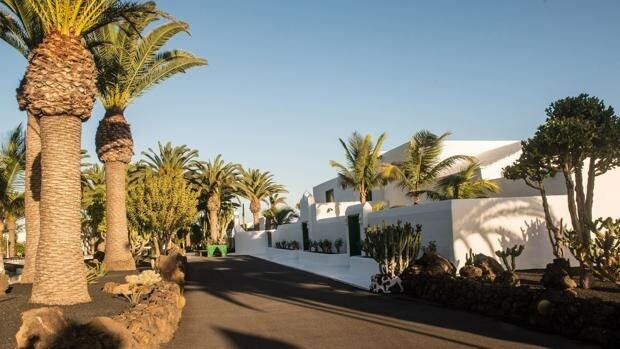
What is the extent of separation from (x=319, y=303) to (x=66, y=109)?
777 cm

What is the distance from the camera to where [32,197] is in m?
18.0

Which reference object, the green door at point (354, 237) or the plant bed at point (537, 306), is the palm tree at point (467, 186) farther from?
the plant bed at point (537, 306)

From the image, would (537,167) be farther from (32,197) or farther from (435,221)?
(32,197)

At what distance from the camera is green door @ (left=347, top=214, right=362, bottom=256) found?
23753 millimetres

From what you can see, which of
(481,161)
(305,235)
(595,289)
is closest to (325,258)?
(305,235)

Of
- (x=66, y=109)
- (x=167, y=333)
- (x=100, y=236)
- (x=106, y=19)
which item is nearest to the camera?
(x=167, y=333)

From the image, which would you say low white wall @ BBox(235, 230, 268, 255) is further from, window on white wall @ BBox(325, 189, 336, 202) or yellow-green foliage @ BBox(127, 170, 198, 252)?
yellow-green foliage @ BBox(127, 170, 198, 252)

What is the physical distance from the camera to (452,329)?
373 inches

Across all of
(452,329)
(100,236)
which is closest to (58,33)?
(452,329)

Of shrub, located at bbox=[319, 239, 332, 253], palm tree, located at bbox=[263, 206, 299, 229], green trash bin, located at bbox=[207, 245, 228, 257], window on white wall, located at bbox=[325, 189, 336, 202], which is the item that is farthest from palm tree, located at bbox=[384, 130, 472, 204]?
palm tree, located at bbox=[263, 206, 299, 229]

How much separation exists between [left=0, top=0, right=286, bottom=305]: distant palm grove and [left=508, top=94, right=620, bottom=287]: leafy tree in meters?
10.8

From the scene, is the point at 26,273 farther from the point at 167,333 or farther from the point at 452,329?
the point at 452,329

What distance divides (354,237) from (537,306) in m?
14.6

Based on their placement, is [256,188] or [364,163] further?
[256,188]
